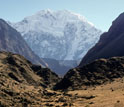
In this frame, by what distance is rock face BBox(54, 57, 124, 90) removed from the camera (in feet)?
352

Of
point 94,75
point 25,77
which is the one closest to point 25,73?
point 25,77

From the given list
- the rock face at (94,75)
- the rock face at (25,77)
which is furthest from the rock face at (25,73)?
the rock face at (94,75)

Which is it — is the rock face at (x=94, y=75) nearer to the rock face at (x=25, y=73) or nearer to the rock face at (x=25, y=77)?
the rock face at (x=25, y=77)

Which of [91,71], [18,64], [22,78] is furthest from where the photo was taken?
[18,64]

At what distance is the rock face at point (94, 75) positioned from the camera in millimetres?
107325

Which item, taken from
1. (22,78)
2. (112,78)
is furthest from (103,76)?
(22,78)

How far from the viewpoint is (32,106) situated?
6612 centimetres

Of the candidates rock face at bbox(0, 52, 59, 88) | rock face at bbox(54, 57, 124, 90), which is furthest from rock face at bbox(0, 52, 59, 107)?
rock face at bbox(54, 57, 124, 90)

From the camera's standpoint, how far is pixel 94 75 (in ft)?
373

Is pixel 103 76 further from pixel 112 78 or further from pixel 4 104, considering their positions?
pixel 4 104

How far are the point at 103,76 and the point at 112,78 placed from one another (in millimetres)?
3995

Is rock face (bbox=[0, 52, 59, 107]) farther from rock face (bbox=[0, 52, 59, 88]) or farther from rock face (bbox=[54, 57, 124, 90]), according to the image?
rock face (bbox=[54, 57, 124, 90])

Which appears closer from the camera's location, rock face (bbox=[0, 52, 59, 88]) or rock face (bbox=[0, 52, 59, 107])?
rock face (bbox=[0, 52, 59, 107])

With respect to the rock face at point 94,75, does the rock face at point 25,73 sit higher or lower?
higher
